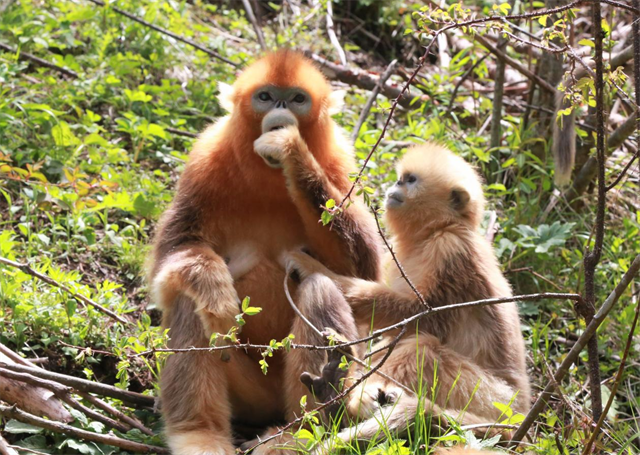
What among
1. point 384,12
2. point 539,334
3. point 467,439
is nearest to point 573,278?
point 539,334

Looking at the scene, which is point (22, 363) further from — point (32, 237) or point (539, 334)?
point (539, 334)

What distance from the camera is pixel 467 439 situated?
10.1ft

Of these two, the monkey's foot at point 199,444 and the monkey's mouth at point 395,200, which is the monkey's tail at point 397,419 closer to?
the monkey's foot at point 199,444

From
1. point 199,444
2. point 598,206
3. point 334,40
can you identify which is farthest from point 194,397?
point 334,40

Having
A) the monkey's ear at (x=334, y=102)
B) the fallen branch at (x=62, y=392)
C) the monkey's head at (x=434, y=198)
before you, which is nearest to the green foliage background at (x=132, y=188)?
the fallen branch at (x=62, y=392)

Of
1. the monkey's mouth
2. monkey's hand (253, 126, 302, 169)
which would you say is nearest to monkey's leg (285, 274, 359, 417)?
monkey's hand (253, 126, 302, 169)

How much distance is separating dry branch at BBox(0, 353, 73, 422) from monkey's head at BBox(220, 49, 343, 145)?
5.03 feet

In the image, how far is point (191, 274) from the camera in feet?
12.1

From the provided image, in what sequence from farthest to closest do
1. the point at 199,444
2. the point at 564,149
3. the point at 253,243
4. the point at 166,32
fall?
the point at 166,32 → the point at 564,149 → the point at 253,243 → the point at 199,444

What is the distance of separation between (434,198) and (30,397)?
218cm

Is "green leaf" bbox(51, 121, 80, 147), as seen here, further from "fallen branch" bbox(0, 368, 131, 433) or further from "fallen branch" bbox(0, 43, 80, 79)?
"fallen branch" bbox(0, 368, 131, 433)

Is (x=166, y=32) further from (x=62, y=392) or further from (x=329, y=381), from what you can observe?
(x=329, y=381)

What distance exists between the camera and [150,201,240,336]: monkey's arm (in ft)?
11.9

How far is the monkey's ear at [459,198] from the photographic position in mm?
4180
